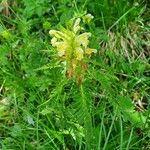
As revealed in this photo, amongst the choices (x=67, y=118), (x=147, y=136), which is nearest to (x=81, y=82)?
(x=67, y=118)

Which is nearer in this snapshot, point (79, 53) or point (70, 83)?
point (79, 53)

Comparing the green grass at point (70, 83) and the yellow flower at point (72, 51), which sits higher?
the yellow flower at point (72, 51)

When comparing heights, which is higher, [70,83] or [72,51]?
[72,51]

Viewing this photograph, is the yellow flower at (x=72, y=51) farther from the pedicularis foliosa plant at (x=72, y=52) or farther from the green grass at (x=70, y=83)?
the green grass at (x=70, y=83)

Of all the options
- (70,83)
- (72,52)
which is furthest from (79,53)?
(70,83)

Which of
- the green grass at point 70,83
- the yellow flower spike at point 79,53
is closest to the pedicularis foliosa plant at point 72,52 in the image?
the yellow flower spike at point 79,53

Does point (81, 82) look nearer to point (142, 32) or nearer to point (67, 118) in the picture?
point (67, 118)

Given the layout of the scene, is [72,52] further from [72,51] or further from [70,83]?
[70,83]

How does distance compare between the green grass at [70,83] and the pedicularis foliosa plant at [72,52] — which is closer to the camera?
the pedicularis foliosa plant at [72,52]

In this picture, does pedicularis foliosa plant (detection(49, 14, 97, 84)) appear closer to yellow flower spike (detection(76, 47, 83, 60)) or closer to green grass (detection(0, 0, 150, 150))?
yellow flower spike (detection(76, 47, 83, 60))
